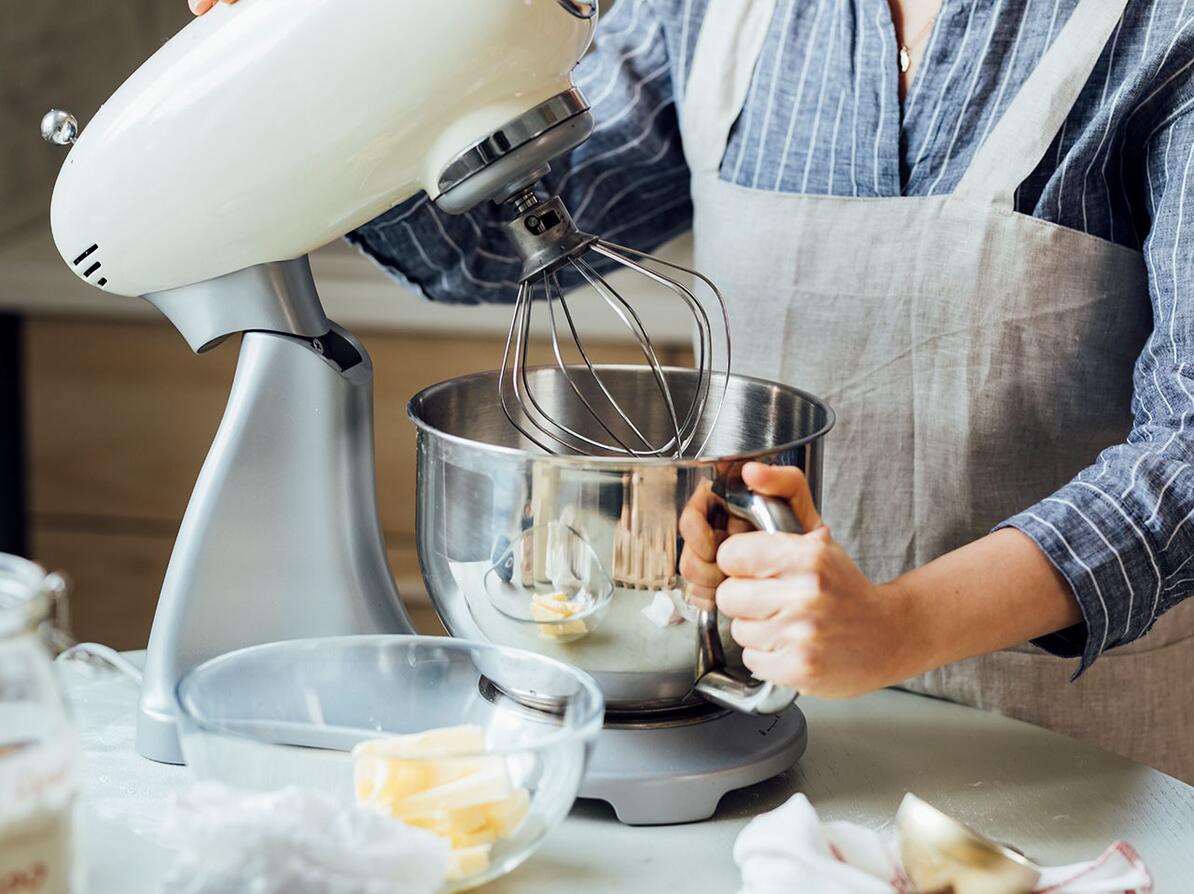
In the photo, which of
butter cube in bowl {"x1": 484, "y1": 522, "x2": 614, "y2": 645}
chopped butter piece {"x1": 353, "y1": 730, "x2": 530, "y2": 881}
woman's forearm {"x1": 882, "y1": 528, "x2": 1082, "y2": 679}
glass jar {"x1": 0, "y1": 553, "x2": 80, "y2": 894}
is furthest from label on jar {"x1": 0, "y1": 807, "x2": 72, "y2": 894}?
woman's forearm {"x1": 882, "y1": 528, "x2": 1082, "y2": 679}

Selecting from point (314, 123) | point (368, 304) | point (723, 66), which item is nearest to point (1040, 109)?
point (723, 66)

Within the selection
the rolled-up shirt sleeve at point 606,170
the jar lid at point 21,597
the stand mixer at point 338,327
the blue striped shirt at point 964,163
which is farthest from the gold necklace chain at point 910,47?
the jar lid at point 21,597

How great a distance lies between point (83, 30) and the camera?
1.75 meters

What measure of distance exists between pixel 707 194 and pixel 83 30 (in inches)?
44.7

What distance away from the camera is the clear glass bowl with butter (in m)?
0.52

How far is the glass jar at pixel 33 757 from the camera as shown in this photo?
0.42 m

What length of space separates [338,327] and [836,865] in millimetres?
A: 365

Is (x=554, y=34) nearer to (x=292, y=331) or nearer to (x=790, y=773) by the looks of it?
(x=292, y=331)

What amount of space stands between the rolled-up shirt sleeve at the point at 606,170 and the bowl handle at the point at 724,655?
15.7 inches

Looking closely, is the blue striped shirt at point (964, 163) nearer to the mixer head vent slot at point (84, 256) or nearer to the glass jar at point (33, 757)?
the mixer head vent slot at point (84, 256)

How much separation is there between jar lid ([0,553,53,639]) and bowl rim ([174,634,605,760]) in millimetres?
93

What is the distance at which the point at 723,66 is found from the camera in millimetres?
938

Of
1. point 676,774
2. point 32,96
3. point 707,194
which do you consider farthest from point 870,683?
point 32,96

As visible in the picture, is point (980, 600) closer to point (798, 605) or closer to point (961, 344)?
point (798, 605)
